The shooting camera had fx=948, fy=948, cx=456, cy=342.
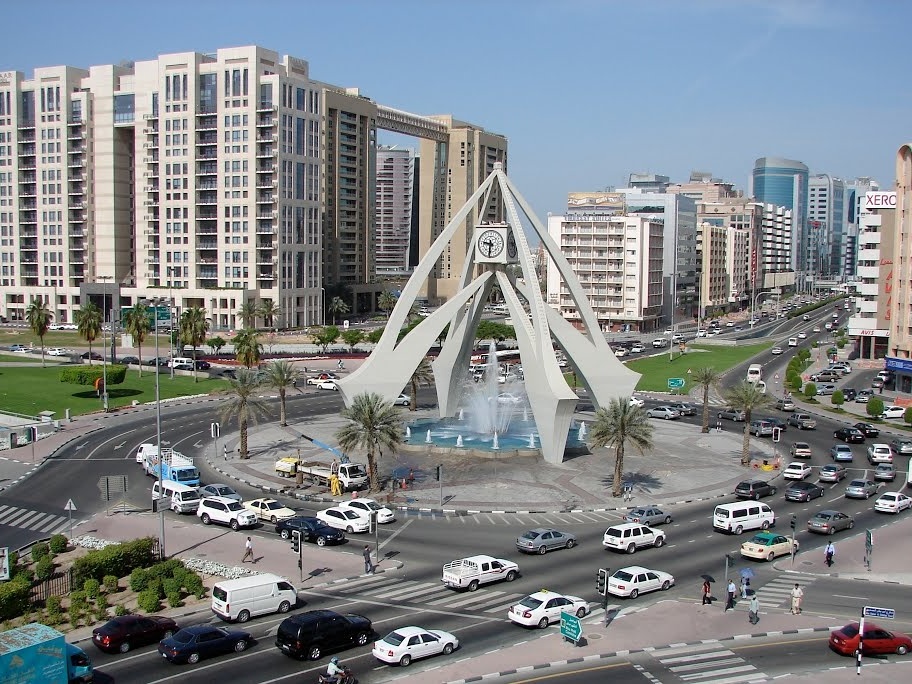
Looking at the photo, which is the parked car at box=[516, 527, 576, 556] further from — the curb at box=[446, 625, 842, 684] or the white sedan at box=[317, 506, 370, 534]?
the curb at box=[446, 625, 842, 684]

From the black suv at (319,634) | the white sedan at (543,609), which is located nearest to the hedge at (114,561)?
the black suv at (319,634)

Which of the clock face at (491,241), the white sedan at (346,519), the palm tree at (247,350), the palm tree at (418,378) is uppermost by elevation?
the clock face at (491,241)

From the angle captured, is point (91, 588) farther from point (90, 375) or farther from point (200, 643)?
point (90, 375)

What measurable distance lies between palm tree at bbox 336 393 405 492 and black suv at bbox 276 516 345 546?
27.0ft

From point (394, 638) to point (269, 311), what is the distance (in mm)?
113308

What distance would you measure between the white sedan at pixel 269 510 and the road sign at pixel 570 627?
21.0 metres

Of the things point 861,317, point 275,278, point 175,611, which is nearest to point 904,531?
point 175,611

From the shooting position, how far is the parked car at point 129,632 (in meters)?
33.3

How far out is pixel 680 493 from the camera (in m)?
58.5

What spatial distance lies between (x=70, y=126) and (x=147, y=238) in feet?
86.0

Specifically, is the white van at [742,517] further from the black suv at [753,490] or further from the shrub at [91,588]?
the shrub at [91,588]

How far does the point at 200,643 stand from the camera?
1275 inches

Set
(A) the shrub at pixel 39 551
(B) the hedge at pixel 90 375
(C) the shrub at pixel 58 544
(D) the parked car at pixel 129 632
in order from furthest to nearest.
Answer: (B) the hedge at pixel 90 375 → (C) the shrub at pixel 58 544 → (A) the shrub at pixel 39 551 → (D) the parked car at pixel 129 632

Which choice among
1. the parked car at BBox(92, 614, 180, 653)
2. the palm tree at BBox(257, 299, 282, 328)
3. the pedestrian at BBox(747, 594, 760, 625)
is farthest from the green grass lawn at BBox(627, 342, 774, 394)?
the parked car at BBox(92, 614, 180, 653)
